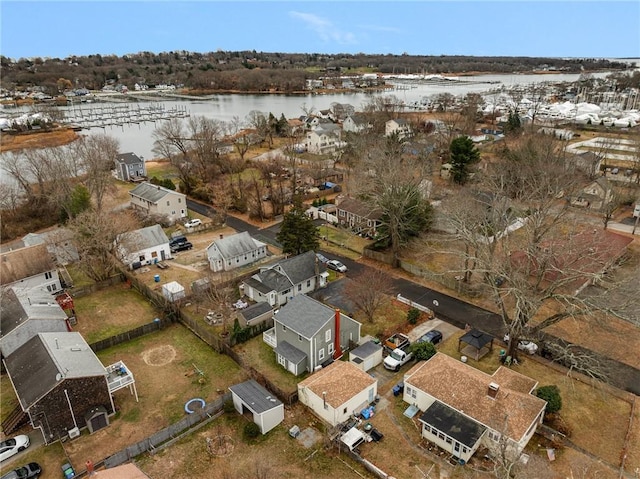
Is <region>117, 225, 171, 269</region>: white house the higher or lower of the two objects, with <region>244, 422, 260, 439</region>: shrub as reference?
higher

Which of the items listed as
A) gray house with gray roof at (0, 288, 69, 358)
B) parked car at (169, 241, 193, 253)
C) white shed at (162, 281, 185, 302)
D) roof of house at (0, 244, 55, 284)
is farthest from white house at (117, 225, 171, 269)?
gray house with gray roof at (0, 288, 69, 358)

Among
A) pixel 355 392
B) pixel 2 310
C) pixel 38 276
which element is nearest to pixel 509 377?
pixel 355 392

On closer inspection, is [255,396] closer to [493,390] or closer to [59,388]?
[59,388]

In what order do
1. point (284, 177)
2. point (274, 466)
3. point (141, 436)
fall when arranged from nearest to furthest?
1. point (274, 466)
2. point (141, 436)
3. point (284, 177)

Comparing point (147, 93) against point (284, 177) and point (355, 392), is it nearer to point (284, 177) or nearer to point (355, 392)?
point (284, 177)

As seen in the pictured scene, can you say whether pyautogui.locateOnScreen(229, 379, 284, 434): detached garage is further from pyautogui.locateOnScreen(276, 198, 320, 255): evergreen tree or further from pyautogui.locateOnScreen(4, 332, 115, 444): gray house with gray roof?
pyautogui.locateOnScreen(276, 198, 320, 255): evergreen tree

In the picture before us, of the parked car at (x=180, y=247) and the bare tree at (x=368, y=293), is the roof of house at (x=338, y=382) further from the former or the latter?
the parked car at (x=180, y=247)

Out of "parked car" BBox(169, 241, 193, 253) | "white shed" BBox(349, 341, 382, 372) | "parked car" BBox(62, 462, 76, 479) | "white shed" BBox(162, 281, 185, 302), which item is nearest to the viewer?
"parked car" BBox(62, 462, 76, 479)
